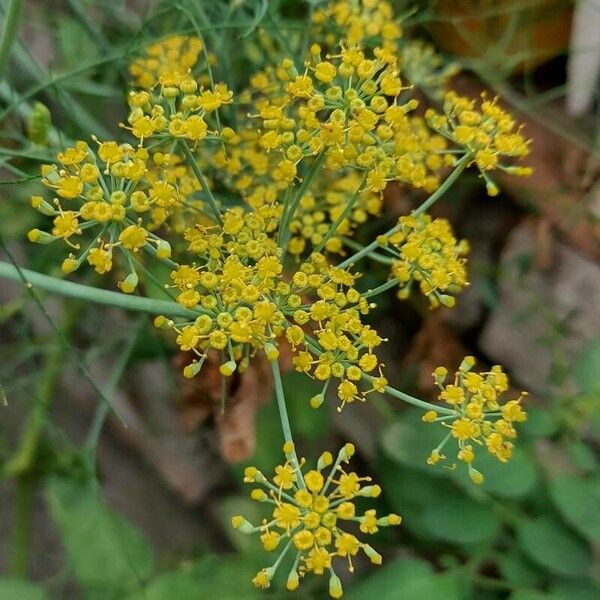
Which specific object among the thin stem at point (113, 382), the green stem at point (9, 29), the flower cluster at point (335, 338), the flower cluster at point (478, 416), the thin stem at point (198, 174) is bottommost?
the thin stem at point (113, 382)

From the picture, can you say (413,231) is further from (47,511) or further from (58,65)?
(47,511)

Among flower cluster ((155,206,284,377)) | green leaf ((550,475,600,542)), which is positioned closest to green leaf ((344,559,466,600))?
green leaf ((550,475,600,542))

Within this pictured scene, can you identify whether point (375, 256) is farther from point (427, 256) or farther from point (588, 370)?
point (588, 370)

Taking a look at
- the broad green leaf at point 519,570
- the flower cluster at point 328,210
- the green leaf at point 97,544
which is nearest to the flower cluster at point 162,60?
the flower cluster at point 328,210

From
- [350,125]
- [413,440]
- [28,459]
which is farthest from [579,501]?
[28,459]

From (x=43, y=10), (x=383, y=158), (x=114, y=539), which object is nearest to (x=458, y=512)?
(x=114, y=539)

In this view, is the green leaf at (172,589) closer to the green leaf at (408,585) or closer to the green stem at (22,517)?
the green leaf at (408,585)
